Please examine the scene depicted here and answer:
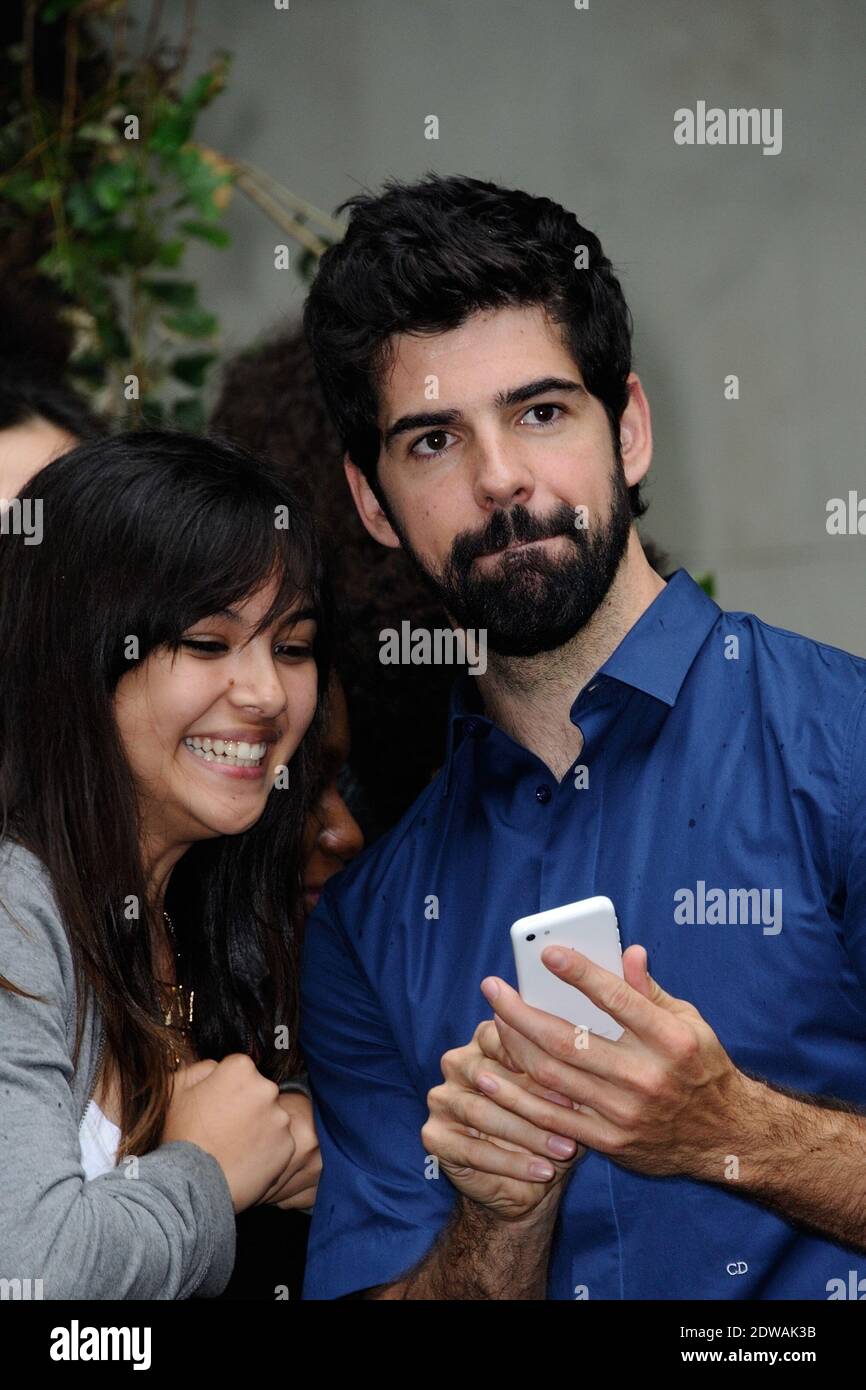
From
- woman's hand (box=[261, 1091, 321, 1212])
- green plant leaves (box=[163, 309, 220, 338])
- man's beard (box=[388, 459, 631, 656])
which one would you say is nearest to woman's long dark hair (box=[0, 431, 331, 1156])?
woman's hand (box=[261, 1091, 321, 1212])

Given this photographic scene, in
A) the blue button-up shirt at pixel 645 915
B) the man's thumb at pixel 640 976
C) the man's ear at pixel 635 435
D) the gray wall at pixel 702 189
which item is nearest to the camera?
the man's thumb at pixel 640 976

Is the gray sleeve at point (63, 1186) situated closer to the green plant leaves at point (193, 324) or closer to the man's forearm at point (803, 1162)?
the man's forearm at point (803, 1162)

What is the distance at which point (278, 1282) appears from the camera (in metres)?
1.96

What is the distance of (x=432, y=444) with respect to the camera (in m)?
1.91

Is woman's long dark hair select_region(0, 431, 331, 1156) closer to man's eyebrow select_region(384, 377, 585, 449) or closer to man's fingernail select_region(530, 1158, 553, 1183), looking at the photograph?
man's eyebrow select_region(384, 377, 585, 449)

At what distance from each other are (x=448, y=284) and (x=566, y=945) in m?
0.86

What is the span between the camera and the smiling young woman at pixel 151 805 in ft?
5.37

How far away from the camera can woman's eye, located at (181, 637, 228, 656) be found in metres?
1.84

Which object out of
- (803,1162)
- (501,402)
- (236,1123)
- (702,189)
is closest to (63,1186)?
(236,1123)

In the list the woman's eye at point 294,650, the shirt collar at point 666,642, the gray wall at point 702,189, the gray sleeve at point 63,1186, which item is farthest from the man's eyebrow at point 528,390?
the gray wall at point 702,189

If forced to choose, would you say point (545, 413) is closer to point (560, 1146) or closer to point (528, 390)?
point (528, 390)

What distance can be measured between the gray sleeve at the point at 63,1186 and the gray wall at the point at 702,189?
6.89 feet
